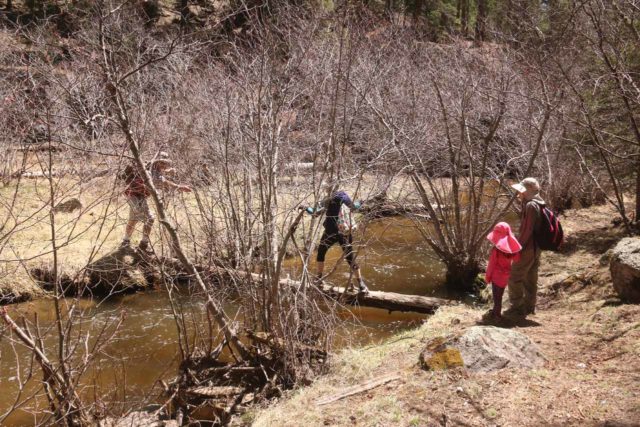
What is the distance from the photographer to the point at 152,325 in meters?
7.83

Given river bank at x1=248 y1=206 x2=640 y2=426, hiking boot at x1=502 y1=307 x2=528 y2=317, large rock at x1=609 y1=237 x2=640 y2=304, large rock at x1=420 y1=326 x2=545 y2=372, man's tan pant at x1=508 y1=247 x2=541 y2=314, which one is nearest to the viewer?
river bank at x1=248 y1=206 x2=640 y2=426

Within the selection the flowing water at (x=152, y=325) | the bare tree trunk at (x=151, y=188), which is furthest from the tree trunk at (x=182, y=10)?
the flowing water at (x=152, y=325)

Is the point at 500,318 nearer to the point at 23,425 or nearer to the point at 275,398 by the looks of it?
the point at 275,398

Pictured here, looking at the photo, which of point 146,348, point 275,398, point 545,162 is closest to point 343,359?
point 275,398

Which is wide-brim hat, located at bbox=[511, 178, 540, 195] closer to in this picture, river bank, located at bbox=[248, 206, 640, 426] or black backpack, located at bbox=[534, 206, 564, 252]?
black backpack, located at bbox=[534, 206, 564, 252]

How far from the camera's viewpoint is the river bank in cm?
404

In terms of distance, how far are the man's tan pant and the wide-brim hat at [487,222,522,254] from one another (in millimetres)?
254

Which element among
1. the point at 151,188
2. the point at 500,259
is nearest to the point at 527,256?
the point at 500,259

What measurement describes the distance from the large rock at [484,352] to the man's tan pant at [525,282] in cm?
115

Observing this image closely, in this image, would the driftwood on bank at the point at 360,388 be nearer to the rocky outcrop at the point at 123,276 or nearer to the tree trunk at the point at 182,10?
the tree trunk at the point at 182,10

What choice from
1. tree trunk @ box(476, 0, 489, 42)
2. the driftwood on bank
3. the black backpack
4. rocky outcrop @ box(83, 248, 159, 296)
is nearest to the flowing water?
rocky outcrop @ box(83, 248, 159, 296)

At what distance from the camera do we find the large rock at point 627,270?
5.55 meters

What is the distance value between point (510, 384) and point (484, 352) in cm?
36

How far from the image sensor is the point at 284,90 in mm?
5773
